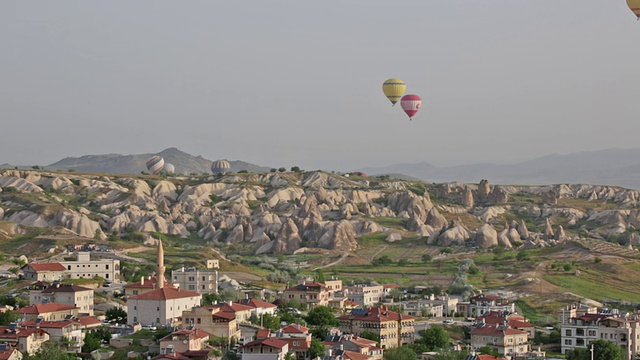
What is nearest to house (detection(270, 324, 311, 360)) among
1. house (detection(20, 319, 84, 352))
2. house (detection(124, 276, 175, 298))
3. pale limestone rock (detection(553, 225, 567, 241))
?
house (detection(20, 319, 84, 352))

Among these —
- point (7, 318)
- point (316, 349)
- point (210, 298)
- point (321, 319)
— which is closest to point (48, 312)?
point (7, 318)

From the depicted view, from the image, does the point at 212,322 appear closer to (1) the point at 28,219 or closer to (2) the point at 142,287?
(2) the point at 142,287

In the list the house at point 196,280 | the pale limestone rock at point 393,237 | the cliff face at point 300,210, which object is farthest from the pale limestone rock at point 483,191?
the house at point 196,280

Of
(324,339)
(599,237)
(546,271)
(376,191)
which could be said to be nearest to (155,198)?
(376,191)

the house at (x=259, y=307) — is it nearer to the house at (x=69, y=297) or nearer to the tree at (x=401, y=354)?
the house at (x=69, y=297)

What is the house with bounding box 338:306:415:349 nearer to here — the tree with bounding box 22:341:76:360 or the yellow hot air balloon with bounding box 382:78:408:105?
the tree with bounding box 22:341:76:360
